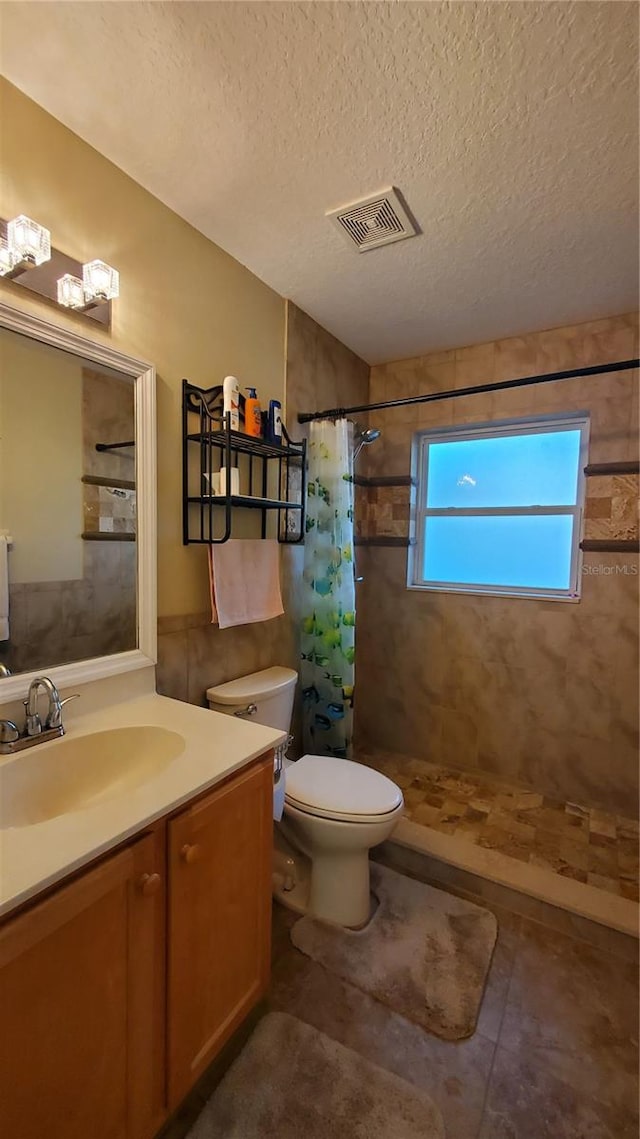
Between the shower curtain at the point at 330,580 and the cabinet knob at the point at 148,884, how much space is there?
1.35 meters

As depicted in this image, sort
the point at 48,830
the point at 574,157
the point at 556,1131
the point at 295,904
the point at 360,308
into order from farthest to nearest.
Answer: the point at 360,308 → the point at 295,904 → the point at 574,157 → the point at 556,1131 → the point at 48,830

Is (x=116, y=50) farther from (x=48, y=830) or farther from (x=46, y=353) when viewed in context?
(x=48, y=830)

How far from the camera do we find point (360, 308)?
79.5 inches

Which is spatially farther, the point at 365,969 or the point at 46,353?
the point at 365,969

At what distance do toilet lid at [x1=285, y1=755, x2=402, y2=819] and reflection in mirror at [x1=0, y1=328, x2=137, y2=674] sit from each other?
0.76m

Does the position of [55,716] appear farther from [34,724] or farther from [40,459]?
[40,459]

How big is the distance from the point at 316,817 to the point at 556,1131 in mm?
836

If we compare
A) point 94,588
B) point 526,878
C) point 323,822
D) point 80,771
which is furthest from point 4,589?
point 526,878

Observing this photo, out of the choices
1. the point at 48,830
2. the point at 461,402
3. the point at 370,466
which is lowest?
the point at 48,830

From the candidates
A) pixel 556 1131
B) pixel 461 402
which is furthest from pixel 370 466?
pixel 556 1131

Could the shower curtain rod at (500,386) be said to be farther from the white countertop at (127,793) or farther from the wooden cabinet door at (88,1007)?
the wooden cabinet door at (88,1007)

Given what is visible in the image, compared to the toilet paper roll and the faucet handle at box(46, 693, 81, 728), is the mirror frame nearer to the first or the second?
the faucet handle at box(46, 693, 81, 728)

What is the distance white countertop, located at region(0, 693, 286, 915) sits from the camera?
67 cm

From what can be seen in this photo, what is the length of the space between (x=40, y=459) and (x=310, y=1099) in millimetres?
1673
